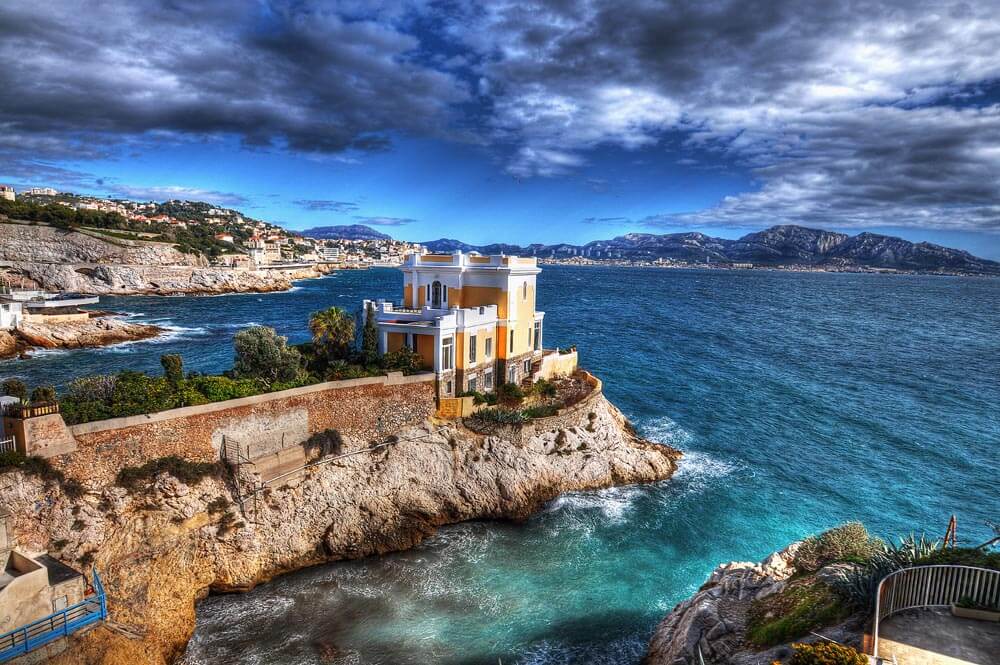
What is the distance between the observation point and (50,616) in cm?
1383

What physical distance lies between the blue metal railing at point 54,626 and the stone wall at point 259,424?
13.2 ft

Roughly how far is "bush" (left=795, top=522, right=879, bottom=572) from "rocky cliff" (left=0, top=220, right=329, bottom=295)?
103m

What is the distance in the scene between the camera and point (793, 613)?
1261 cm

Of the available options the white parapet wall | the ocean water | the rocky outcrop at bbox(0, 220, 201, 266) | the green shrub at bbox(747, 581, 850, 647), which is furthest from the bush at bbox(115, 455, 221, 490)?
the rocky outcrop at bbox(0, 220, 201, 266)

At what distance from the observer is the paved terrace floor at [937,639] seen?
919 cm

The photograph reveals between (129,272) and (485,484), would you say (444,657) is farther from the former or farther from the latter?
(129,272)

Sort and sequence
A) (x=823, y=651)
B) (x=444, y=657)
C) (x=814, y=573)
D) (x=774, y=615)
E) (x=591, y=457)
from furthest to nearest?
(x=591, y=457)
(x=444, y=657)
(x=814, y=573)
(x=774, y=615)
(x=823, y=651)

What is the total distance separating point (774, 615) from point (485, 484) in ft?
47.0

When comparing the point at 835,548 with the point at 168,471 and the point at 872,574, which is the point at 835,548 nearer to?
the point at 872,574

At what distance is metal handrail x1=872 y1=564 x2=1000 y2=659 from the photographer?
1024 cm

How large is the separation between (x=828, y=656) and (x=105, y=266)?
11251cm

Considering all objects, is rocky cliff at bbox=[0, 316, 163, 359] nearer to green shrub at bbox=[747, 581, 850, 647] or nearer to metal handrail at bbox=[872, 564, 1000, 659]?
green shrub at bbox=[747, 581, 850, 647]

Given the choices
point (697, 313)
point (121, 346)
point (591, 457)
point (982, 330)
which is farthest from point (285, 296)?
point (982, 330)

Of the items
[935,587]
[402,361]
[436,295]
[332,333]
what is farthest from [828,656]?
[436,295]
